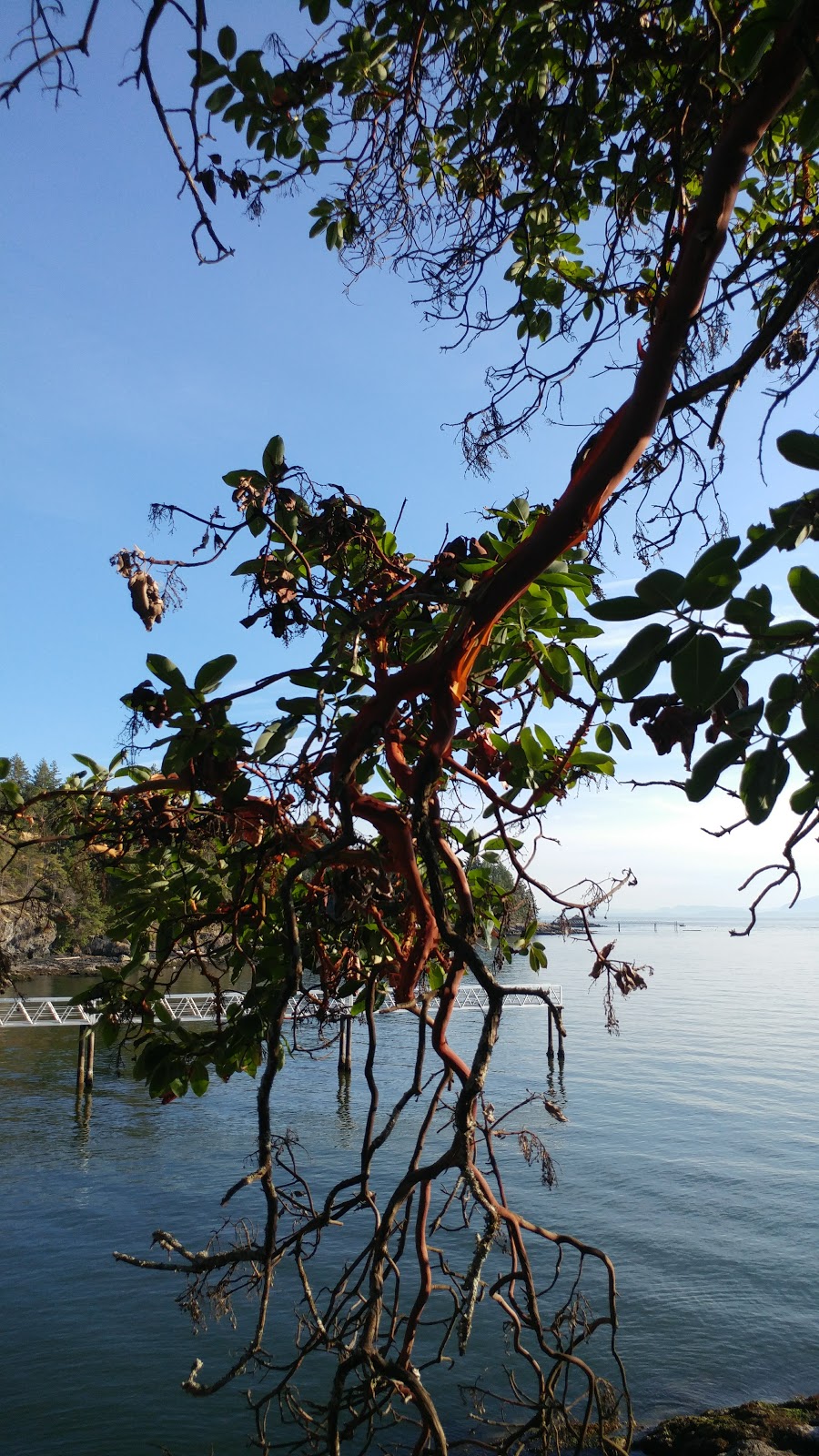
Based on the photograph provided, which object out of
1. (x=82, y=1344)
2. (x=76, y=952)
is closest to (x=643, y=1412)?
(x=82, y=1344)

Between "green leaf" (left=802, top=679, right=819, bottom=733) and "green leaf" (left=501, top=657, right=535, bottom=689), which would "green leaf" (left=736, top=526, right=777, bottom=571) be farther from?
"green leaf" (left=501, top=657, right=535, bottom=689)

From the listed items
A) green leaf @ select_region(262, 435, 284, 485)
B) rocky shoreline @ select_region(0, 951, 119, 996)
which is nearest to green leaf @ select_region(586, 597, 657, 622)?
green leaf @ select_region(262, 435, 284, 485)

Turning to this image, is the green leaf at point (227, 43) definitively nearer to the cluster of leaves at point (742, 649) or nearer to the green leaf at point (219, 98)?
the green leaf at point (219, 98)

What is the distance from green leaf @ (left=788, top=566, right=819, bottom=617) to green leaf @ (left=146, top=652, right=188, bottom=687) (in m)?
1.12

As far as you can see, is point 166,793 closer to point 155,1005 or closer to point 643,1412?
point 155,1005

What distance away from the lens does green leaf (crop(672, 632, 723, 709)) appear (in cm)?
96

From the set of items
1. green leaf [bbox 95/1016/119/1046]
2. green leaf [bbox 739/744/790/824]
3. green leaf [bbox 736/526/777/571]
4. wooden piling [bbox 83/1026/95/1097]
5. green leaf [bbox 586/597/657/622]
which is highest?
green leaf [bbox 736/526/777/571]

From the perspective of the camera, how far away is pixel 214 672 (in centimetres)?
177

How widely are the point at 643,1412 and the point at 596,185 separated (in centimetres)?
858

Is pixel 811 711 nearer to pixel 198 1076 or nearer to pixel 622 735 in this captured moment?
pixel 622 735

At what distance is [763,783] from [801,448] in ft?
1.11

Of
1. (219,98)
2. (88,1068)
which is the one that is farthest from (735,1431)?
(88,1068)

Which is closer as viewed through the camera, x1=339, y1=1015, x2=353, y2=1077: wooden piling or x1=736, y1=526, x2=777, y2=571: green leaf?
x1=736, y1=526, x2=777, y2=571: green leaf

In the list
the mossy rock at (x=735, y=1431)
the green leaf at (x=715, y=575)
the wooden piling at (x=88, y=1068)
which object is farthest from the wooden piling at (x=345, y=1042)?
A: the wooden piling at (x=88, y=1068)
